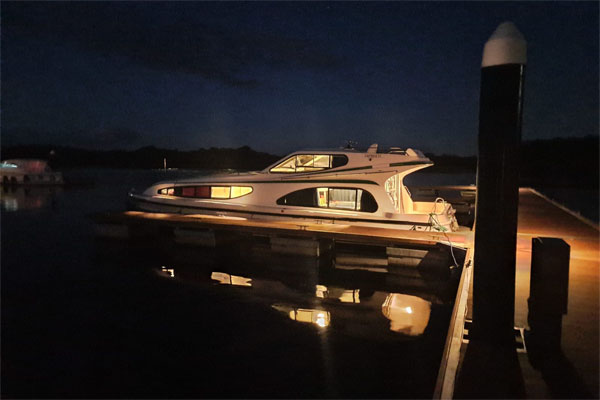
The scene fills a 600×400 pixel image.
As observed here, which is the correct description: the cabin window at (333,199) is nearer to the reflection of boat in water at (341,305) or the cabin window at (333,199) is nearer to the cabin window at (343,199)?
the cabin window at (343,199)

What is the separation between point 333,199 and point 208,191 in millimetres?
4924

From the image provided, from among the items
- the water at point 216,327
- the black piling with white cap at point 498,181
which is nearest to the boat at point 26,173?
the water at point 216,327

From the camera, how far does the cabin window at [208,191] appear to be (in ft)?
48.5

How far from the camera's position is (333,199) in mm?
13523

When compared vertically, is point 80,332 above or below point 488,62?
below

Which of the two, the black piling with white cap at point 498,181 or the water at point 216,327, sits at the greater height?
the black piling with white cap at point 498,181

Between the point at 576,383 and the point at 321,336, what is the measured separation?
454 cm

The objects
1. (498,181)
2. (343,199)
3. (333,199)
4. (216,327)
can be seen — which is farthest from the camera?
(333,199)

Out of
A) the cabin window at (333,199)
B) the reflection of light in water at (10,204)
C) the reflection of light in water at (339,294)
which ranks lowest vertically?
the reflection of light in water at (339,294)

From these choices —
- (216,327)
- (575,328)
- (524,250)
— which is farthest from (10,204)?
(575,328)

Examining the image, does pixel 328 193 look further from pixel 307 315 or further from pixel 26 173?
pixel 26 173

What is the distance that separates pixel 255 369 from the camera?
664 cm

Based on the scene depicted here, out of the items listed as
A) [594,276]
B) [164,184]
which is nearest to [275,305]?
[594,276]

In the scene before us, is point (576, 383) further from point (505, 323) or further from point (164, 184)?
point (164, 184)
